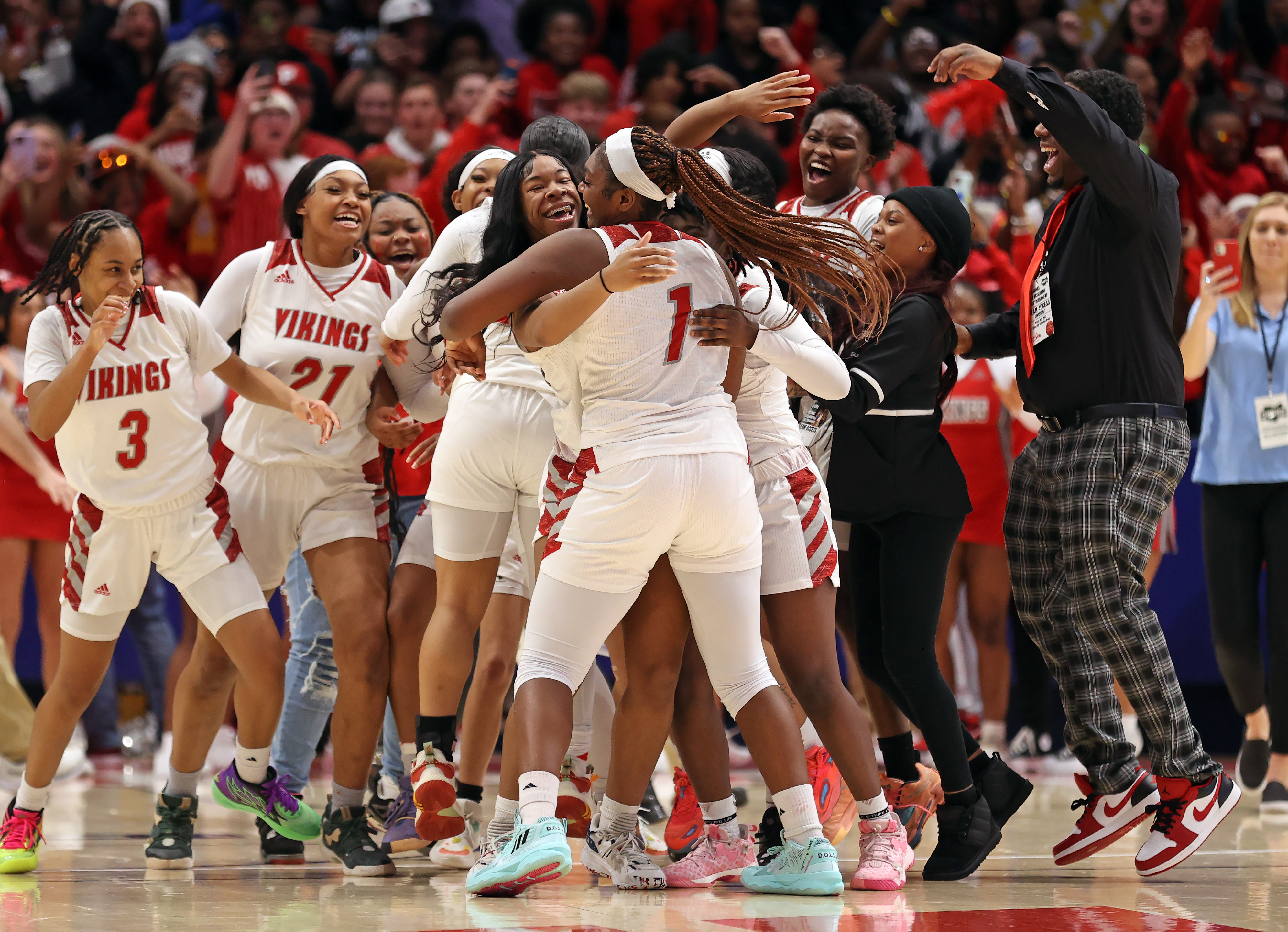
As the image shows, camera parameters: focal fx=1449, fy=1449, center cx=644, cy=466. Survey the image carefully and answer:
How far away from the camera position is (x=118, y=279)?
423 cm

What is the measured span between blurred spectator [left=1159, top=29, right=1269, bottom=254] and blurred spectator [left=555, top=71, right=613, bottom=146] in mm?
3491

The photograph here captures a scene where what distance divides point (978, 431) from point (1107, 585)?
330cm

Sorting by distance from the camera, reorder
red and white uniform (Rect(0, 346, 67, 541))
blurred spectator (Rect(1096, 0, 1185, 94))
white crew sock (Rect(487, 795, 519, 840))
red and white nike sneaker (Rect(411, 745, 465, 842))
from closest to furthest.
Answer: white crew sock (Rect(487, 795, 519, 840)) < red and white nike sneaker (Rect(411, 745, 465, 842)) < red and white uniform (Rect(0, 346, 67, 541)) < blurred spectator (Rect(1096, 0, 1185, 94))

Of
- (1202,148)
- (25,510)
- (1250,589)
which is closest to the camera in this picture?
(1250,589)

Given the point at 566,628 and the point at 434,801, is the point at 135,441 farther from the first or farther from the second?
the point at 566,628

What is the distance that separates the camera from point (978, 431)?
23.8 feet

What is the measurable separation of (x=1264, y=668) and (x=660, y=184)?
4.95 metres

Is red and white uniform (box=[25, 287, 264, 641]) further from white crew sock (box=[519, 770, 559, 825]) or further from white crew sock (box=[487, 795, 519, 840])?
white crew sock (box=[519, 770, 559, 825])

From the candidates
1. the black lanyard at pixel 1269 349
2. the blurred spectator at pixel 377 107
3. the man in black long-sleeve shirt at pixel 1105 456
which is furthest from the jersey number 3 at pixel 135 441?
the blurred spectator at pixel 377 107

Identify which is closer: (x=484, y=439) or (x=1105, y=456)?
(x=1105, y=456)

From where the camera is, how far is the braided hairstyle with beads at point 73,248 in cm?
425

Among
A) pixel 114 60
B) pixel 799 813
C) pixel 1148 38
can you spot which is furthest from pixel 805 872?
pixel 114 60

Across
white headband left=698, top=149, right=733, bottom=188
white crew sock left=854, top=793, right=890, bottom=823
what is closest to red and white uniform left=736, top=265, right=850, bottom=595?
white headband left=698, top=149, right=733, bottom=188

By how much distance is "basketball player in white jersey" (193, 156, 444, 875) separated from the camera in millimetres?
4312
